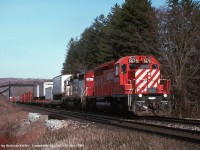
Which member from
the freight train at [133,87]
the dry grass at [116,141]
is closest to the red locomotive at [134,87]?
the freight train at [133,87]

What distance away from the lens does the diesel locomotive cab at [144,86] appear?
19.4m

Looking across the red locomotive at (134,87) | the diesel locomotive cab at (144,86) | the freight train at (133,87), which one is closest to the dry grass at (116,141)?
the diesel locomotive cab at (144,86)

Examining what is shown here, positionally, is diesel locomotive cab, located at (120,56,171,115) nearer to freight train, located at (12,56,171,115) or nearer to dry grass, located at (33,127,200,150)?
freight train, located at (12,56,171,115)

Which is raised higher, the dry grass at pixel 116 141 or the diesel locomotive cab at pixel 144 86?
the diesel locomotive cab at pixel 144 86

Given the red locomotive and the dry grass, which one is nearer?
the dry grass

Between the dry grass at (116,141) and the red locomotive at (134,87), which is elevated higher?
the red locomotive at (134,87)

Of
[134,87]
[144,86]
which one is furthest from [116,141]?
[144,86]

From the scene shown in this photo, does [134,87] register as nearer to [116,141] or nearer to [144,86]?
[144,86]

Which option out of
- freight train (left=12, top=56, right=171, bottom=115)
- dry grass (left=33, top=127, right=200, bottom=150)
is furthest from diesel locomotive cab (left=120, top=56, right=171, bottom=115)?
dry grass (left=33, top=127, right=200, bottom=150)

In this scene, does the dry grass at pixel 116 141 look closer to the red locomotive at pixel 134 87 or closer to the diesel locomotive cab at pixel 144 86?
the diesel locomotive cab at pixel 144 86

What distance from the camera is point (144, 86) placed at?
66.3ft

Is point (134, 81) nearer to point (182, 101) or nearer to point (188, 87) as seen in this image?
point (182, 101)

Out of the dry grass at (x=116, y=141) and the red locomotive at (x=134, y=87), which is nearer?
the dry grass at (x=116, y=141)

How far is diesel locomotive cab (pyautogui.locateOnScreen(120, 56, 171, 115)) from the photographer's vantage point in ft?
63.7
